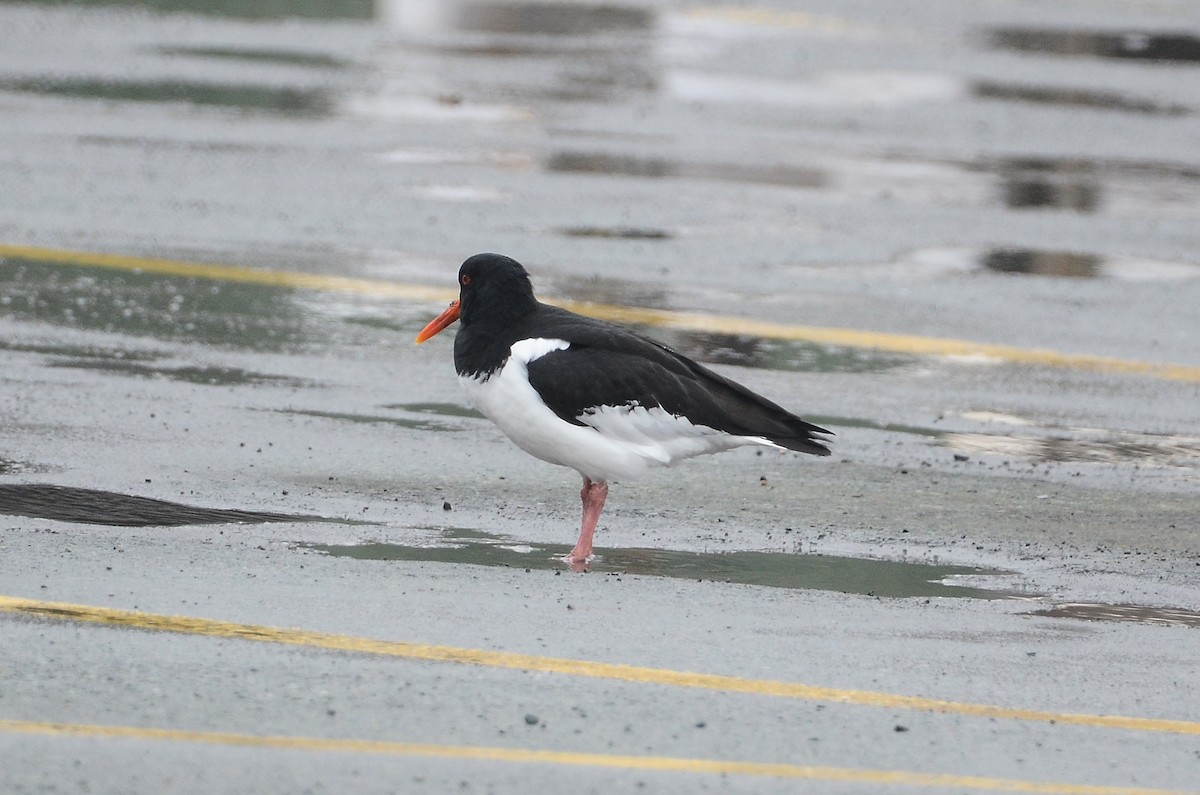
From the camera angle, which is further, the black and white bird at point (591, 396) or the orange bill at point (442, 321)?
the orange bill at point (442, 321)

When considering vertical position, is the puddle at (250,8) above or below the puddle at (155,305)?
above

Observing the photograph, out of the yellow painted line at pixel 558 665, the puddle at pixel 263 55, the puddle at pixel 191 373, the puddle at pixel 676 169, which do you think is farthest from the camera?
the puddle at pixel 263 55

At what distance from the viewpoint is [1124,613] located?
22.6ft

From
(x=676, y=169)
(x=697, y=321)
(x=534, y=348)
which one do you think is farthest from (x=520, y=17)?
(x=534, y=348)

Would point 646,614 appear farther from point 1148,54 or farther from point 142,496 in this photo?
point 1148,54

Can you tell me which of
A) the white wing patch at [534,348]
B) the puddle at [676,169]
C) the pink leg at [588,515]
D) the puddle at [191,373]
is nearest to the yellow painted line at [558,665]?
the pink leg at [588,515]

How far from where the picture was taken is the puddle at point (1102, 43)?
2105cm

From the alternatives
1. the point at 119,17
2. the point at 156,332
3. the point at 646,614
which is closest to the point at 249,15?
the point at 119,17

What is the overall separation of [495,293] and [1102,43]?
1581 cm

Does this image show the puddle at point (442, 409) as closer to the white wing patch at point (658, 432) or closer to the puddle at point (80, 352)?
the puddle at point (80, 352)

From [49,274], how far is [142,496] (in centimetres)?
393

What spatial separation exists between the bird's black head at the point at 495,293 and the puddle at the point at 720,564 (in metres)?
0.80

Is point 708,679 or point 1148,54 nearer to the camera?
point 708,679

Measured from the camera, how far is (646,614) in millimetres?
6582
